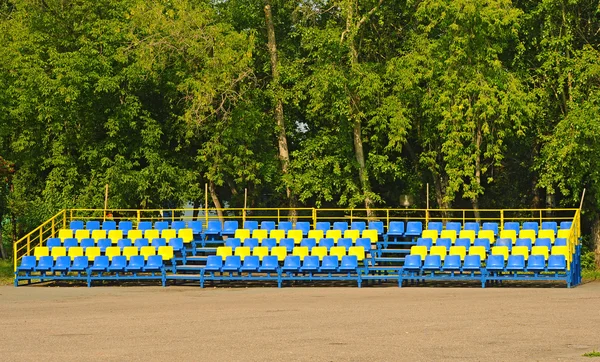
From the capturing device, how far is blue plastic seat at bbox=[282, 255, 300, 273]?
27.6 metres

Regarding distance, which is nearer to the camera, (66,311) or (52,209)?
(66,311)

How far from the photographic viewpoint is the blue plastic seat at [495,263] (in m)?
26.5

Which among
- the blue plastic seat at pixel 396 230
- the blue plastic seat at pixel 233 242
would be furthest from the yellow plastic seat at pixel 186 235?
the blue plastic seat at pixel 396 230

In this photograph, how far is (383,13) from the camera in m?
38.1

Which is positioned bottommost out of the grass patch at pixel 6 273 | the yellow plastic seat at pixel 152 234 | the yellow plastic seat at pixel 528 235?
the grass patch at pixel 6 273

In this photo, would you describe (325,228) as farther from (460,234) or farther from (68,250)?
(68,250)

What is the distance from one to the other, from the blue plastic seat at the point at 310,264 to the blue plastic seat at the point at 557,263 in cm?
625

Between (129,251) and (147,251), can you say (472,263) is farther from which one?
(129,251)

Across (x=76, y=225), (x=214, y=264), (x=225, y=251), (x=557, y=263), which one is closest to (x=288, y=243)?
(x=225, y=251)

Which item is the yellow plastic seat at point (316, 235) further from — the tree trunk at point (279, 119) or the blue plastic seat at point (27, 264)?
the blue plastic seat at point (27, 264)

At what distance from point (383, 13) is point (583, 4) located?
7.37 meters

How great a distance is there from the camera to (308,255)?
93.8ft

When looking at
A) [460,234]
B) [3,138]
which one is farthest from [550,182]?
[3,138]

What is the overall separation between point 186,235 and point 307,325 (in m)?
14.9
